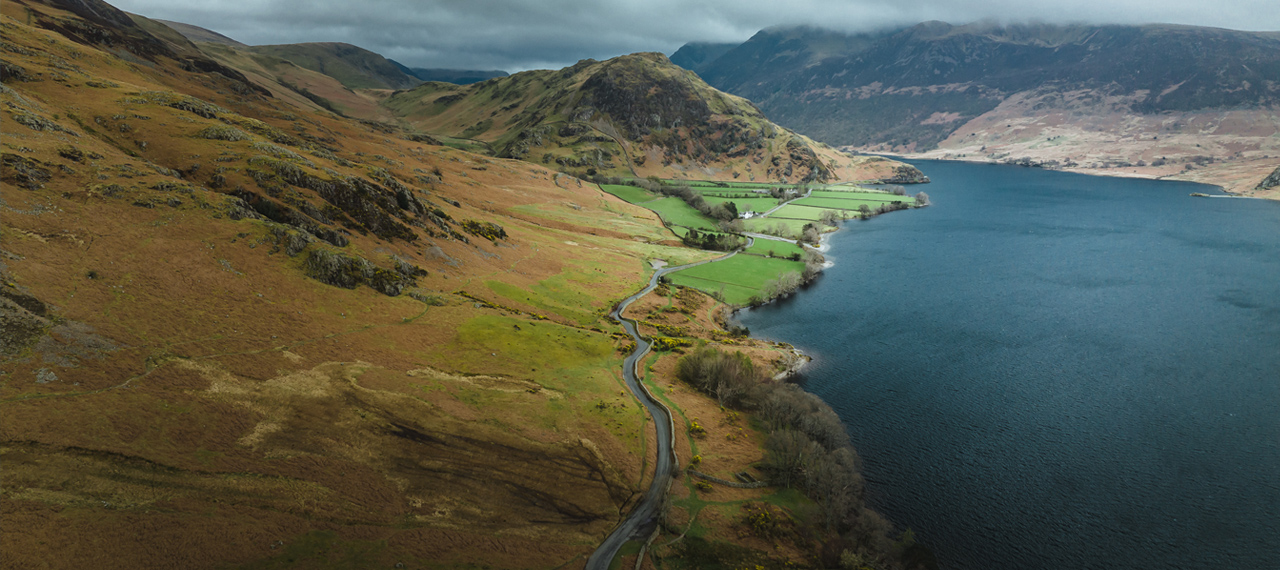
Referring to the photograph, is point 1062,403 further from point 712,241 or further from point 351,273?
point 351,273

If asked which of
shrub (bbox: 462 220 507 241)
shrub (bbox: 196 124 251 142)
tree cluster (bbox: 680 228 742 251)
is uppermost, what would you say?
shrub (bbox: 196 124 251 142)

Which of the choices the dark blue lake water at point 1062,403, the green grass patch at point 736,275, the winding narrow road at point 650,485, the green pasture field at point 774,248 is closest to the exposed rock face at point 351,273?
the winding narrow road at point 650,485

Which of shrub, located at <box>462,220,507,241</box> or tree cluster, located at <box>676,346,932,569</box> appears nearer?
tree cluster, located at <box>676,346,932,569</box>

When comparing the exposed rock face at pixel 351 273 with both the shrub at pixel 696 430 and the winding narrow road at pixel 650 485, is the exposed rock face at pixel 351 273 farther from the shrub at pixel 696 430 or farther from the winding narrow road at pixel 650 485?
the shrub at pixel 696 430

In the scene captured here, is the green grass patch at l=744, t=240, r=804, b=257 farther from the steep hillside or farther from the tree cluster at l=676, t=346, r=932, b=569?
the tree cluster at l=676, t=346, r=932, b=569

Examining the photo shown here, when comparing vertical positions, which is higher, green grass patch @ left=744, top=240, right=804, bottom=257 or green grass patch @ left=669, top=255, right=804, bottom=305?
green grass patch @ left=744, top=240, right=804, bottom=257

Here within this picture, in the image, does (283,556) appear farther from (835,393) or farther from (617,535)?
(835,393)

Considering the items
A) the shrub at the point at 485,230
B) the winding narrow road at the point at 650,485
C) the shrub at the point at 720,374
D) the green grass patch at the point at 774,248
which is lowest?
the winding narrow road at the point at 650,485

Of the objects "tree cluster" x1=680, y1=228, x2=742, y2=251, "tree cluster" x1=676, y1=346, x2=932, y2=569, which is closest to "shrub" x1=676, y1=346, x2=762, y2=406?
"tree cluster" x1=676, y1=346, x2=932, y2=569
